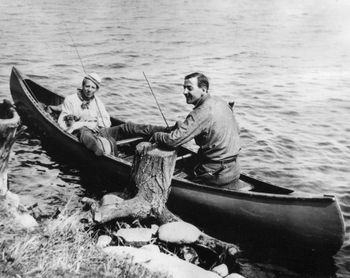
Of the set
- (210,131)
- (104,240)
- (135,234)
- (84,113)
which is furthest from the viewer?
(84,113)

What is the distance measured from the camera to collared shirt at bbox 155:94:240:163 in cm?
596

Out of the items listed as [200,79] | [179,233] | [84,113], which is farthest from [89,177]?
[200,79]

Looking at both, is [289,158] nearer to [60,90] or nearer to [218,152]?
[218,152]

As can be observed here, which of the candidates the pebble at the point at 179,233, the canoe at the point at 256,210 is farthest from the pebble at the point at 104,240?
the canoe at the point at 256,210

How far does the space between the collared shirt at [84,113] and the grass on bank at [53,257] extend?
14.0 ft

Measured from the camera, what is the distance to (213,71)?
17.8 meters

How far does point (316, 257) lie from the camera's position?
19.7 feet

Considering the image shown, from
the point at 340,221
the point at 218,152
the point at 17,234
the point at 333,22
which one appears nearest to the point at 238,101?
the point at 218,152

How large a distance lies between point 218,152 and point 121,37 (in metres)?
18.9

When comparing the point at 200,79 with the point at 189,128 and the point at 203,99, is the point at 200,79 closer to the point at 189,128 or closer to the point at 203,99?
the point at 203,99

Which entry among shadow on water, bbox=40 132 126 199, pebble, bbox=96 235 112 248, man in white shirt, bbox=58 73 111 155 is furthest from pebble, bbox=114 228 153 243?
man in white shirt, bbox=58 73 111 155

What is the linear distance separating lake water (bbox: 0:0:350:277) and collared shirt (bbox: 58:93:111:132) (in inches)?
41.1

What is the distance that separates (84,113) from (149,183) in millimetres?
3270

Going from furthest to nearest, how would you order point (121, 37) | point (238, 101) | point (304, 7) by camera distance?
point (304, 7) < point (121, 37) < point (238, 101)
